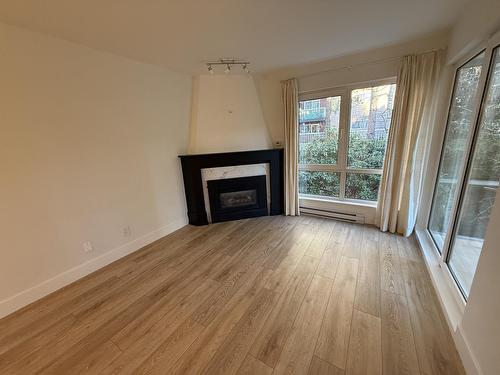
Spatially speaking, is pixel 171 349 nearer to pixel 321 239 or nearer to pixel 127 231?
pixel 127 231

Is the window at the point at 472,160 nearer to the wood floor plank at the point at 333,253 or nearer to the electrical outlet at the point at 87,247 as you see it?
the wood floor plank at the point at 333,253

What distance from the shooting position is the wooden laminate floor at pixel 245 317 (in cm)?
127

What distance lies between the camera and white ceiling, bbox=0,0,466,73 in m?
1.50

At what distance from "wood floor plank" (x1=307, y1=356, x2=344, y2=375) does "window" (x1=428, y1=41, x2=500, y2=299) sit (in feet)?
4.00

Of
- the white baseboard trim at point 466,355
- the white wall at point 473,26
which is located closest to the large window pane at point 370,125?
the white wall at point 473,26

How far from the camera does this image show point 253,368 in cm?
123

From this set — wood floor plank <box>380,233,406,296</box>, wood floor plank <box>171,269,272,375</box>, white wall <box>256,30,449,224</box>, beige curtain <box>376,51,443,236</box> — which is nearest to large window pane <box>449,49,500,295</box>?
wood floor plank <box>380,233,406,296</box>

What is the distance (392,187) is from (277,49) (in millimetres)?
2275

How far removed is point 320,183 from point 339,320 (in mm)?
2238

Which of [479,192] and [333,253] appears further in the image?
[333,253]

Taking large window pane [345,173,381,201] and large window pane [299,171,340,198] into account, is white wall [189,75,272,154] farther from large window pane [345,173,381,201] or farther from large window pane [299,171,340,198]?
large window pane [345,173,381,201]

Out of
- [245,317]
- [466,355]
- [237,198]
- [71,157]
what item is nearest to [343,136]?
[237,198]

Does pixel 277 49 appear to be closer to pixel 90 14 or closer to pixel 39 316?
pixel 90 14

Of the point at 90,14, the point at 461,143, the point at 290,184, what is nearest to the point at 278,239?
the point at 290,184
